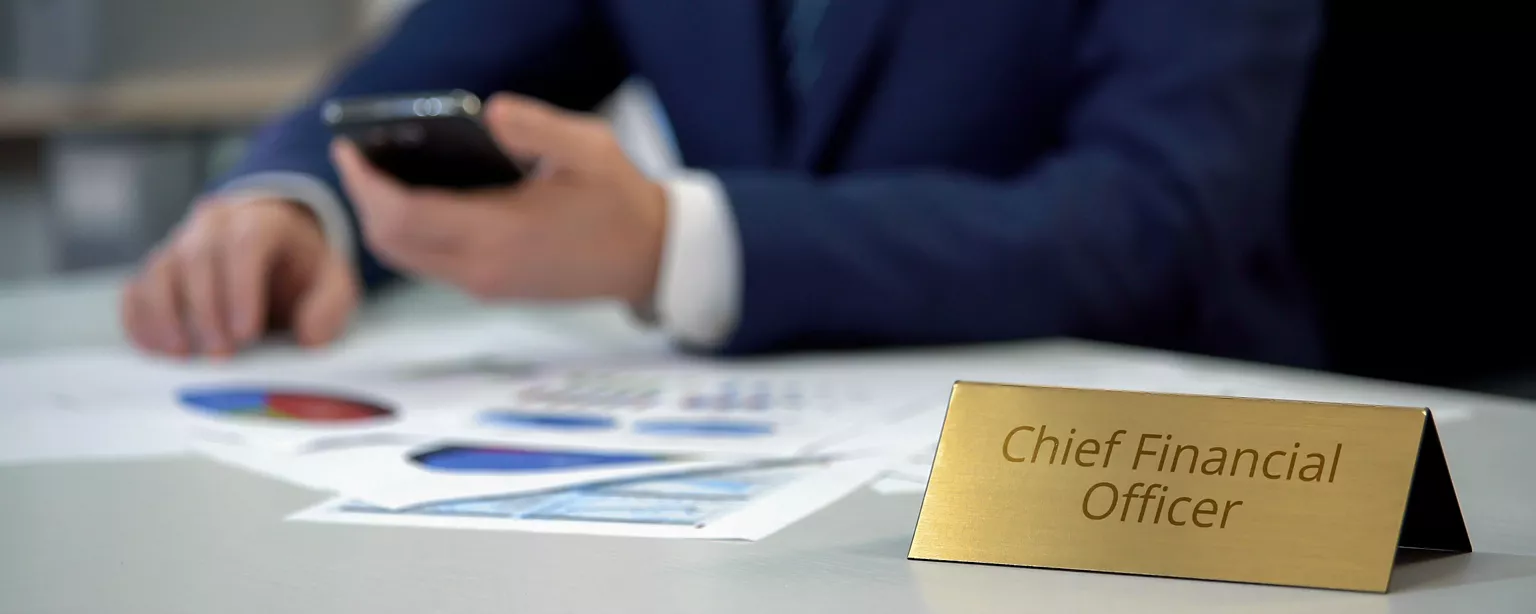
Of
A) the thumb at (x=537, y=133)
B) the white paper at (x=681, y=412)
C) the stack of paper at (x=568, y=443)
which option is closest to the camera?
the stack of paper at (x=568, y=443)

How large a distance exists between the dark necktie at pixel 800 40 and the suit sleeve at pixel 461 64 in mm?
247

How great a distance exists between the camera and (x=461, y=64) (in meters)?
1.08

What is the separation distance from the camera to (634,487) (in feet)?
1.41

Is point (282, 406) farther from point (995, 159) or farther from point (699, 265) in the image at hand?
point (995, 159)

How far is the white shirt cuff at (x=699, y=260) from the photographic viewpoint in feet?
2.44

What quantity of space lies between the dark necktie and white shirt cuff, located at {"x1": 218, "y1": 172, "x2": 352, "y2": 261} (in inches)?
13.7

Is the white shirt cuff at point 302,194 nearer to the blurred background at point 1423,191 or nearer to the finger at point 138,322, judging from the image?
the finger at point 138,322

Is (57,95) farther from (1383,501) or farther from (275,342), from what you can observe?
(1383,501)

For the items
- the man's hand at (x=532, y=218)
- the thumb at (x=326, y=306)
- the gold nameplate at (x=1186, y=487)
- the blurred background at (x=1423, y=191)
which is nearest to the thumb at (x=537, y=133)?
the man's hand at (x=532, y=218)

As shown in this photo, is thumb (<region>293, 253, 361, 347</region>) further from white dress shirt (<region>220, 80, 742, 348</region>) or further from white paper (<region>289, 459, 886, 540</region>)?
white paper (<region>289, 459, 886, 540</region>)

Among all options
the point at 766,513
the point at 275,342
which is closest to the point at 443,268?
the point at 275,342

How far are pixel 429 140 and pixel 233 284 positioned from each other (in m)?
0.27

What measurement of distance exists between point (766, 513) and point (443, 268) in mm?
377

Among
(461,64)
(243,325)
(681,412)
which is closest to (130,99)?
(461,64)
